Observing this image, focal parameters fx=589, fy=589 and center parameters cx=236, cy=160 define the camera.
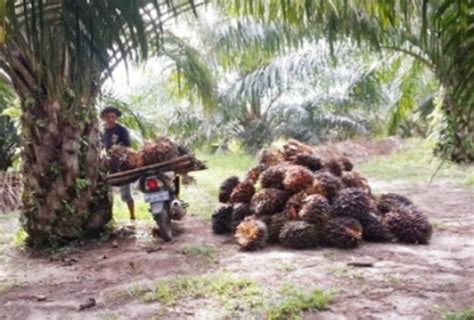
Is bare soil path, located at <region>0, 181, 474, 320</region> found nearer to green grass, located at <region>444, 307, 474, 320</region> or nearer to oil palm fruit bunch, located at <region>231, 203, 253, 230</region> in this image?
green grass, located at <region>444, 307, 474, 320</region>

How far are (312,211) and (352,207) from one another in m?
0.33

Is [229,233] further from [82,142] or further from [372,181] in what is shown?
[372,181]

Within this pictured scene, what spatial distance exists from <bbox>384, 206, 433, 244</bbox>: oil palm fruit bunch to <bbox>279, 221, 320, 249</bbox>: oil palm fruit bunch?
642mm

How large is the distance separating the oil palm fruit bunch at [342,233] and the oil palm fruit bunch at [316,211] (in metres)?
0.07

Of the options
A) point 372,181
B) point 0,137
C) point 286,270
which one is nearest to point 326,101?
point 372,181

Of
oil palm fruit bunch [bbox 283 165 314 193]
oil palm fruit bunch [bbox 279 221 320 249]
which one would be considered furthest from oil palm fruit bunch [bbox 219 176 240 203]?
oil palm fruit bunch [bbox 279 221 320 249]

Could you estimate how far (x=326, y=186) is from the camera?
498 cm

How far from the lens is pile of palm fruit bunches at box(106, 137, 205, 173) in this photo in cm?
542

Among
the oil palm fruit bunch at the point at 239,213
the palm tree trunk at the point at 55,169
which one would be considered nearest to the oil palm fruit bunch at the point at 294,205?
the oil palm fruit bunch at the point at 239,213

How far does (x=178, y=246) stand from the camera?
16.2 ft

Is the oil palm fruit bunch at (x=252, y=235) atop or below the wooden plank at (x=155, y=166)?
below

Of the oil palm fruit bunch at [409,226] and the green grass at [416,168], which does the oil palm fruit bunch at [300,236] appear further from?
the green grass at [416,168]

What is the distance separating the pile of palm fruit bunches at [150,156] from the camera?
5418mm

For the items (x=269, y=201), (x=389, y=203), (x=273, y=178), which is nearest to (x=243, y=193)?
(x=273, y=178)
